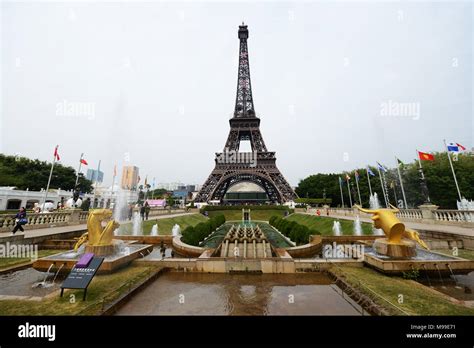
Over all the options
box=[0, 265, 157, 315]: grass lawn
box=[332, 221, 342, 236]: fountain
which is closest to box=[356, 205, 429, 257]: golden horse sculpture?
box=[0, 265, 157, 315]: grass lawn

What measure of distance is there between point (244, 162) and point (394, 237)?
4617cm

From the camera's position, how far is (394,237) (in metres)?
8.97

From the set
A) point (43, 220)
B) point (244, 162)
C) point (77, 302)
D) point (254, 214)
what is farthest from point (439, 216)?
point (244, 162)

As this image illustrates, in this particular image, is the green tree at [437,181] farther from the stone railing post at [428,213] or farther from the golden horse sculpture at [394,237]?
the golden horse sculpture at [394,237]

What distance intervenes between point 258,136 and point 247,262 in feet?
167

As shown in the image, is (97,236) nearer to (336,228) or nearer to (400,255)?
(400,255)

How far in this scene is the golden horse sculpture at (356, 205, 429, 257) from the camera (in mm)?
8664

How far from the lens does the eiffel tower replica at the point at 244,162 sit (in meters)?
49.9

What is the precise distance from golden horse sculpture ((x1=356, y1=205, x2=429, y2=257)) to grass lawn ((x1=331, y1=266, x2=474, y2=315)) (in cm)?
139

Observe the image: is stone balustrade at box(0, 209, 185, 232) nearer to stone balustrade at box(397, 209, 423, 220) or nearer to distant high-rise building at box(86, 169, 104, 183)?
distant high-rise building at box(86, 169, 104, 183)

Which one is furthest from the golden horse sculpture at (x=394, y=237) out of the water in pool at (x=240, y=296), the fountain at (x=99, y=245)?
the fountain at (x=99, y=245)

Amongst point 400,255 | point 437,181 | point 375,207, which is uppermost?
point 437,181
